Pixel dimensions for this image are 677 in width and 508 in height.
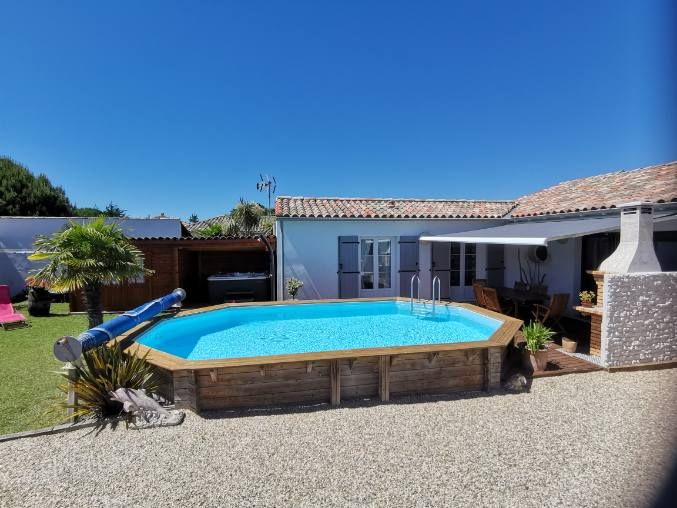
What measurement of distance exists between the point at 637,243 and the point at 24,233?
35.5 meters

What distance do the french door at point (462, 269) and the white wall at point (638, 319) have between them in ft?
34.3

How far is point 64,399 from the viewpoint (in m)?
8.20

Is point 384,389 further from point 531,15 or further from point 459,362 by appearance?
point 531,15

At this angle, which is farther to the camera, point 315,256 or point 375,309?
point 315,256

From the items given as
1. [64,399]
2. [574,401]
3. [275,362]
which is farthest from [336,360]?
[64,399]

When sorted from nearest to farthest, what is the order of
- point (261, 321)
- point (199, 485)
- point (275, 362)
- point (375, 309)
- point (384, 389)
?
point (199, 485), point (275, 362), point (384, 389), point (261, 321), point (375, 309)

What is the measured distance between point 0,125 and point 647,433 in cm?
3522

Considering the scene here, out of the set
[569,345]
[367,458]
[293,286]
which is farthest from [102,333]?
[569,345]

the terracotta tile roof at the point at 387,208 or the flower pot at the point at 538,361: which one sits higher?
the terracotta tile roof at the point at 387,208

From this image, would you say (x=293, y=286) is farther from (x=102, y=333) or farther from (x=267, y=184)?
(x=267, y=184)

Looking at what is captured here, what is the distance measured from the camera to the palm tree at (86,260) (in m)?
9.98

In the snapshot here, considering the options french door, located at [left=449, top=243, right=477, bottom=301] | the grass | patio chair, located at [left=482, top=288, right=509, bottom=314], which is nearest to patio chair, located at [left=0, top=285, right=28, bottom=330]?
the grass

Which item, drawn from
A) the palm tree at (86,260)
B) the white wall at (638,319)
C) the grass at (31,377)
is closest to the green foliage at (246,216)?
the grass at (31,377)

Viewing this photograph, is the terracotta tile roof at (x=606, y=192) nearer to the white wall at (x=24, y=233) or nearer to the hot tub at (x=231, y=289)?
the hot tub at (x=231, y=289)
